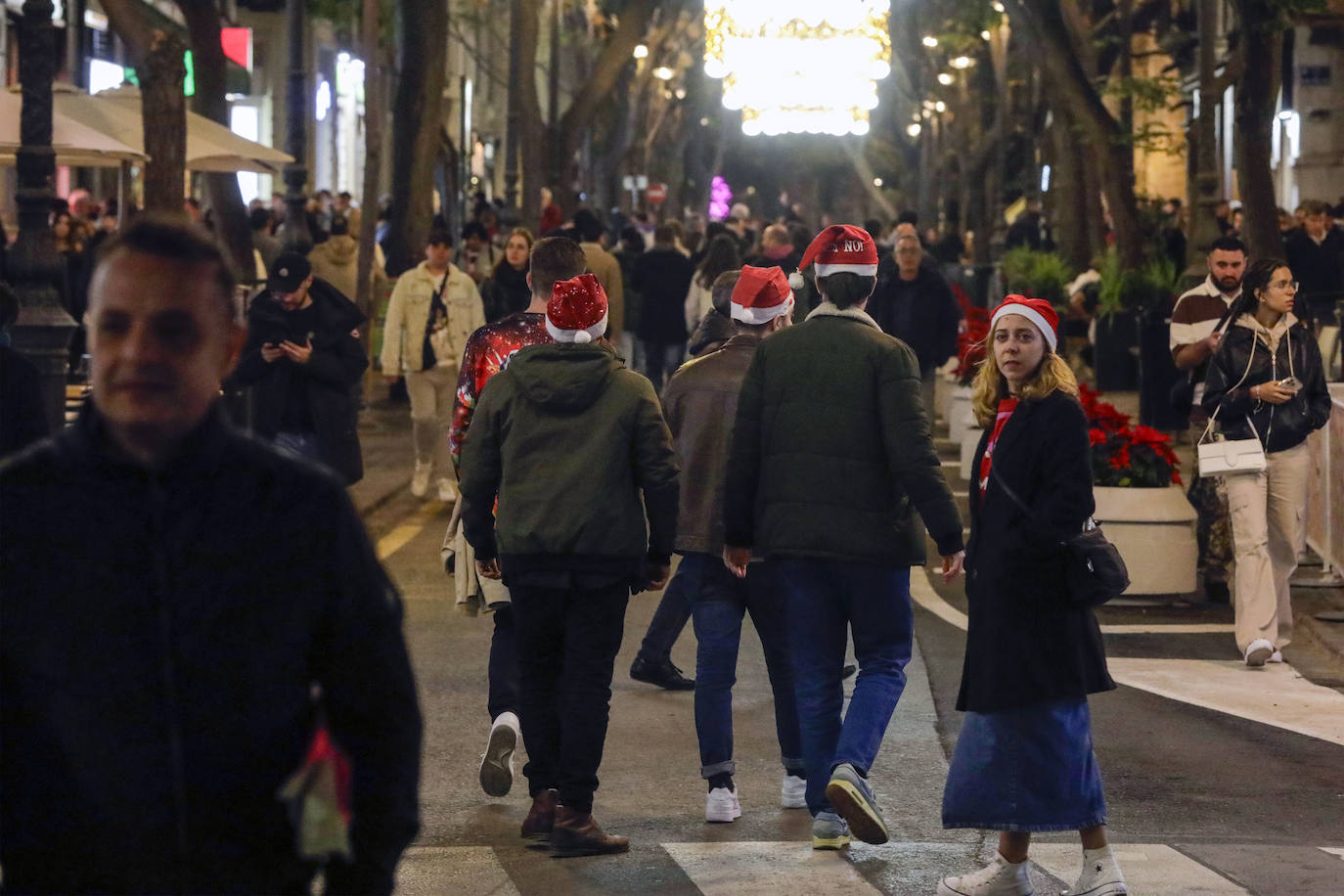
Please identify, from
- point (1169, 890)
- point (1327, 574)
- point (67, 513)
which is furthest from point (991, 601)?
point (1327, 574)

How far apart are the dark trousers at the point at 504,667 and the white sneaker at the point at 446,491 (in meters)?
8.54

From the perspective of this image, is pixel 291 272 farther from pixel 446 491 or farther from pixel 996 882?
pixel 996 882

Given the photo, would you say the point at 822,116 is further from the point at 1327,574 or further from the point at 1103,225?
the point at 1327,574

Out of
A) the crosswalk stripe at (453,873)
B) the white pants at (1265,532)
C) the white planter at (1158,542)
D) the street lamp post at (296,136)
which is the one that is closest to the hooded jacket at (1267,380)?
the white pants at (1265,532)

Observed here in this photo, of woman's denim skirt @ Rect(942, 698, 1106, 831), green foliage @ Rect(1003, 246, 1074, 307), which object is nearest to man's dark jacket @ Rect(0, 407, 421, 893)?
woman's denim skirt @ Rect(942, 698, 1106, 831)

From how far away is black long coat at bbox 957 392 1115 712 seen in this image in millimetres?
6020

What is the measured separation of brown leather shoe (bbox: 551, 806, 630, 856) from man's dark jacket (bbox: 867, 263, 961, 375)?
1046 centimetres

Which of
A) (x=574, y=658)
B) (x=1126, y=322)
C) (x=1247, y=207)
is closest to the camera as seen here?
(x=574, y=658)

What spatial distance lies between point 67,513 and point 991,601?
3.60m

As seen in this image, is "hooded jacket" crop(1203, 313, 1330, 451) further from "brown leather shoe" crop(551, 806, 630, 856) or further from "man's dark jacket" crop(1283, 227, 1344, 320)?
"man's dark jacket" crop(1283, 227, 1344, 320)

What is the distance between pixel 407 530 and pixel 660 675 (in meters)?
5.49

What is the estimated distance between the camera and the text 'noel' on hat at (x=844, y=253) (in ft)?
22.5

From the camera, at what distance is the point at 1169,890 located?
6211 mm

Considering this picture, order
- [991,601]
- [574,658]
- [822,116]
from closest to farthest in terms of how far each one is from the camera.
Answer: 1. [991,601]
2. [574,658]
3. [822,116]
